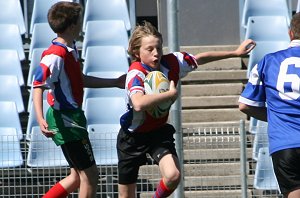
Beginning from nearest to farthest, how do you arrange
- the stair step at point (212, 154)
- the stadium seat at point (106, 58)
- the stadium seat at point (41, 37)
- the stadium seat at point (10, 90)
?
the stair step at point (212, 154)
the stadium seat at point (10, 90)
the stadium seat at point (106, 58)
the stadium seat at point (41, 37)

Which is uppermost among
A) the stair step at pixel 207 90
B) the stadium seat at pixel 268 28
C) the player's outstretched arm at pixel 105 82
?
the player's outstretched arm at pixel 105 82

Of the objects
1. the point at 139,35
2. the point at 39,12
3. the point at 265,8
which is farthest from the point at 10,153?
the point at 265,8

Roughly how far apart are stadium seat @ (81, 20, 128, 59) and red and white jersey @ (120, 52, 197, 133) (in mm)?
4082

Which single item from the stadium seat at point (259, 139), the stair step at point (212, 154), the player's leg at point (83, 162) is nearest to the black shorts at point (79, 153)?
the player's leg at point (83, 162)

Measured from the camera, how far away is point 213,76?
12.0m

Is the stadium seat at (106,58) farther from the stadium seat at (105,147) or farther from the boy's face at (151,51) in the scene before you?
the boy's face at (151,51)

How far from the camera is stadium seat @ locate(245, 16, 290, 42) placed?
11.9 m

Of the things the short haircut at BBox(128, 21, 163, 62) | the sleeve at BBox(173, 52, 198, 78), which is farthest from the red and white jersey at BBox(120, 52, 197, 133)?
the short haircut at BBox(128, 21, 163, 62)

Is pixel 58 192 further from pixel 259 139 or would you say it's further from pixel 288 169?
pixel 259 139

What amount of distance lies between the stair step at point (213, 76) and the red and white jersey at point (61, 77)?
4.34m

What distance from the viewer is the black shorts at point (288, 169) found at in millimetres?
6559

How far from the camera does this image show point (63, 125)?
770 cm

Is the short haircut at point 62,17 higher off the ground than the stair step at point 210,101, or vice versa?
the short haircut at point 62,17

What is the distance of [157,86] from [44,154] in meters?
2.78
